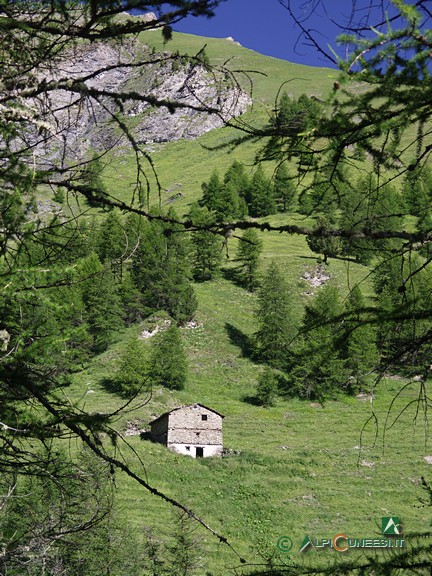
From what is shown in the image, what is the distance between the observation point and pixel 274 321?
6147cm

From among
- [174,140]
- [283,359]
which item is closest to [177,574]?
[283,359]

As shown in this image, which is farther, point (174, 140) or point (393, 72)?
point (174, 140)

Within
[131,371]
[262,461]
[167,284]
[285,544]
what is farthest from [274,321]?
[285,544]

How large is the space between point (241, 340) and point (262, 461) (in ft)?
81.8

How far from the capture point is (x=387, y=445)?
42.8 m

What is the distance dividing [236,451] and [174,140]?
5193 inches

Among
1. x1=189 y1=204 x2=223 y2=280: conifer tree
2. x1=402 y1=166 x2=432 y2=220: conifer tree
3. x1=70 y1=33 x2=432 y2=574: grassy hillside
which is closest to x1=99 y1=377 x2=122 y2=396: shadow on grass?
x1=70 y1=33 x2=432 y2=574: grassy hillside

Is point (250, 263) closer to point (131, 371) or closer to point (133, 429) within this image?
point (131, 371)

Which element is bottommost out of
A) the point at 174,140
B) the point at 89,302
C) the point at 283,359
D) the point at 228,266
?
the point at 283,359

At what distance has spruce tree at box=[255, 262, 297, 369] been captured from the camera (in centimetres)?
6009

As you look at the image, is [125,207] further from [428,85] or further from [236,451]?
[236,451]

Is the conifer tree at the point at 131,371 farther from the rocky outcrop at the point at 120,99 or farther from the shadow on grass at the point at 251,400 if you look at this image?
the rocky outcrop at the point at 120,99

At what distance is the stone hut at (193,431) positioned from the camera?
43438mm

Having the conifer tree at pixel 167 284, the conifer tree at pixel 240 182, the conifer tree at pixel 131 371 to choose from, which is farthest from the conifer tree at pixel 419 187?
the conifer tree at pixel 240 182
